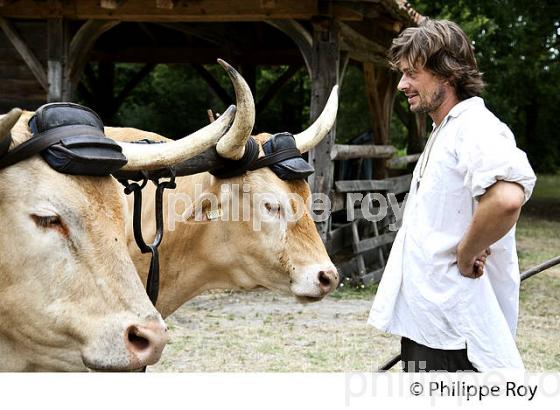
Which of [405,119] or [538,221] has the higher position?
[405,119]

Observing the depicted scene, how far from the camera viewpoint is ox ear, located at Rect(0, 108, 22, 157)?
257 centimetres

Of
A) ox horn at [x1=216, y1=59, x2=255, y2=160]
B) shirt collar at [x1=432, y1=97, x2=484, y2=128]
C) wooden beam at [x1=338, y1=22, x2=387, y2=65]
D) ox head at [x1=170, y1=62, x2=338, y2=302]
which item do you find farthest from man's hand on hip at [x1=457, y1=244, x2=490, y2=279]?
wooden beam at [x1=338, y1=22, x2=387, y2=65]

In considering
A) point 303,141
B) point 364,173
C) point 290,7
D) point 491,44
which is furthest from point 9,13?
point 491,44

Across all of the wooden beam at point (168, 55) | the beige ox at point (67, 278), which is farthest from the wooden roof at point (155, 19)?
the beige ox at point (67, 278)

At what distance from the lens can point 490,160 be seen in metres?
2.87

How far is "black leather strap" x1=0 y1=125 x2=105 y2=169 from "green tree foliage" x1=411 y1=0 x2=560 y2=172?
58.0 ft

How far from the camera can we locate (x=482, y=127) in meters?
2.98

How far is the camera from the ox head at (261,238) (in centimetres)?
447

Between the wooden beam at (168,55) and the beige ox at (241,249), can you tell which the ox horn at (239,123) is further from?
the wooden beam at (168,55)

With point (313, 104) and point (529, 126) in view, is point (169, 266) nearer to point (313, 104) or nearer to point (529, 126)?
point (313, 104)

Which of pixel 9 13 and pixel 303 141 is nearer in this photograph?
pixel 303 141

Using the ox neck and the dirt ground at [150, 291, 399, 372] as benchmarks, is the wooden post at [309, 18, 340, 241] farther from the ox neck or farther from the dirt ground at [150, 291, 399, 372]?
the ox neck

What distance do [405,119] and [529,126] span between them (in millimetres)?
20128

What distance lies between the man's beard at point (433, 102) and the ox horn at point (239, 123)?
2.98ft
